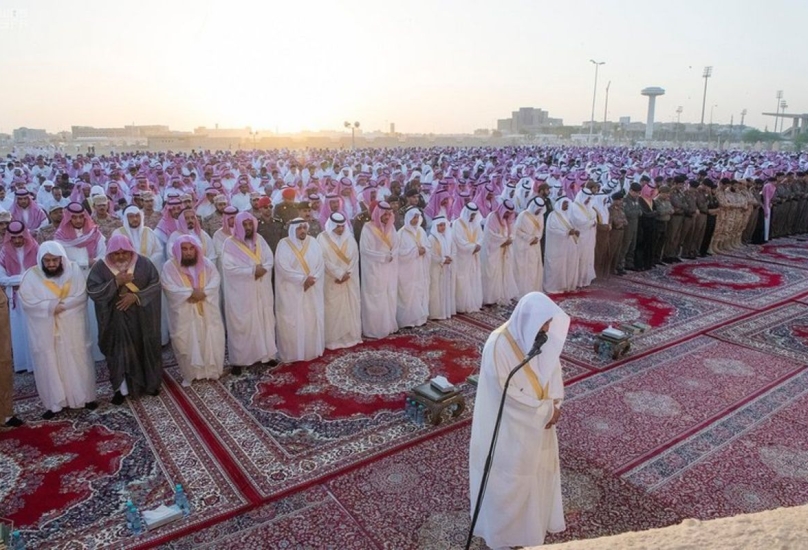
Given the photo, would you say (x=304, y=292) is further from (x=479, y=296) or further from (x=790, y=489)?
(x=790, y=489)

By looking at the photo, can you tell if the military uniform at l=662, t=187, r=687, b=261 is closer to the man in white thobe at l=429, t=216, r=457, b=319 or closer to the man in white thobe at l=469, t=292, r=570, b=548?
the man in white thobe at l=429, t=216, r=457, b=319

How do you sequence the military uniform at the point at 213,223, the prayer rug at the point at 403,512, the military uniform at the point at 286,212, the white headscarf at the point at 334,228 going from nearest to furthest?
the prayer rug at the point at 403,512
the white headscarf at the point at 334,228
the military uniform at the point at 213,223
the military uniform at the point at 286,212

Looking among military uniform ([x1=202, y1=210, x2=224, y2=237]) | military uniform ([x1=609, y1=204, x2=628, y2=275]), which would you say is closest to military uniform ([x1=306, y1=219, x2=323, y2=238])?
military uniform ([x1=202, y1=210, x2=224, y2=237])

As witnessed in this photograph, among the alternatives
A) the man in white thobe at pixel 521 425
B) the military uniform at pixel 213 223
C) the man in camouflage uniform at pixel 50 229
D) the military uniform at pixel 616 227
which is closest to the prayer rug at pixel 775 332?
the military uniform at pixel 616 227

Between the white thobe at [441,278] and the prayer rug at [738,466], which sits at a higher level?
the white thobe at [441,278]

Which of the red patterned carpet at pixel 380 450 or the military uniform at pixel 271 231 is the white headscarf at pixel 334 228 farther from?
the red patterned carpet at pixel 380 450

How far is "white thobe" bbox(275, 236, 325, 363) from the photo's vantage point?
5949 mm

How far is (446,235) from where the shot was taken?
7414 mm

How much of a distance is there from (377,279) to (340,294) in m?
0.55

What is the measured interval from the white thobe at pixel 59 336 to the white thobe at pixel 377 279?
2.91 meters

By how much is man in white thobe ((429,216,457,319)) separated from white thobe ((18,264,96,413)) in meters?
3.86

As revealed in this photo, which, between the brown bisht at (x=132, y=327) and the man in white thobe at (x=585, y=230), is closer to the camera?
the brown bisht at (x=132, y=327)

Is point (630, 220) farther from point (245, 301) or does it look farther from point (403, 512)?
point (403, 512)

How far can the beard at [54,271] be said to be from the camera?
4750mm
